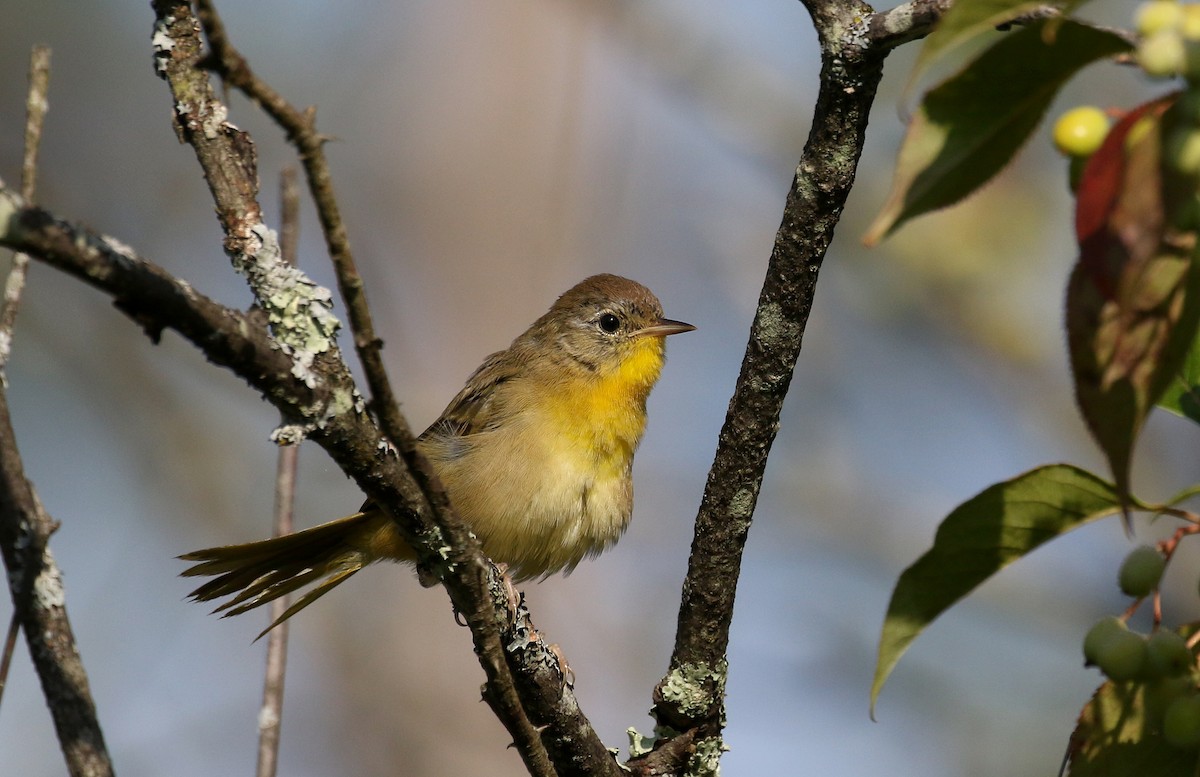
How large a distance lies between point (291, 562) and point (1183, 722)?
148 inches

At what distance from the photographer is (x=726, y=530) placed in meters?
2.98

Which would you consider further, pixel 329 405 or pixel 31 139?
pixel 31 139

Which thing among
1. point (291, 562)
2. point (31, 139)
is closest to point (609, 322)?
point (291, 562)

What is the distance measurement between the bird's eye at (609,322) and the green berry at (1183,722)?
446 centimetres

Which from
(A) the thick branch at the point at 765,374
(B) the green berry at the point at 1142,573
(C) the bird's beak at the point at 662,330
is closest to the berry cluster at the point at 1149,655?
(B) the green berry at the point at 1142,573

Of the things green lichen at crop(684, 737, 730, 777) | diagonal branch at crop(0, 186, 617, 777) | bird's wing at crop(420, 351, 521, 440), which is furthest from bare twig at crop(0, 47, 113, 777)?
bird's wing at crop(420, 351, 521, 440)

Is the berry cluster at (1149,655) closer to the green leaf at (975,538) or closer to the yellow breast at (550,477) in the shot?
the green leaf at (975,538)

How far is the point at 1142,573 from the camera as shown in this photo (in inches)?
68.1

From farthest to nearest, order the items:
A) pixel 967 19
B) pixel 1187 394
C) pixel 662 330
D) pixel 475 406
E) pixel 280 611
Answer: pixel 662 330
pixel 475 406
pixel 280 611
pixel 1187 394
pixel 967 19

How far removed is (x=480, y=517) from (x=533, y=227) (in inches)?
215

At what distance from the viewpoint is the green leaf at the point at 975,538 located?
5.92 feet

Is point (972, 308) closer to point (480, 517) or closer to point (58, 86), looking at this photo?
point (480, 517)

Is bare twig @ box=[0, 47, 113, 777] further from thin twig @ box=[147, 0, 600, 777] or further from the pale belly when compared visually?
the pale belly

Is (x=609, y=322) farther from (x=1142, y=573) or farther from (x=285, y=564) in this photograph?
(x=1142, y=573)
